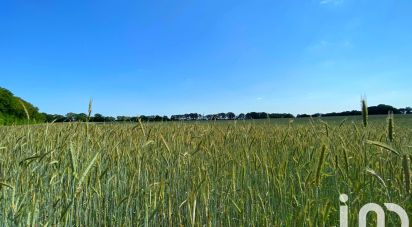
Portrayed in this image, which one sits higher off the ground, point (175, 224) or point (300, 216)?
point (300, 216)

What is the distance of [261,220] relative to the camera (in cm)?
212

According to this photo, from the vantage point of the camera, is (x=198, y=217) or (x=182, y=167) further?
(x=182, y=167)

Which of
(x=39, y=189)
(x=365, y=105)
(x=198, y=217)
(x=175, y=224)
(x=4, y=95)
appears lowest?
(x=175, y=224)

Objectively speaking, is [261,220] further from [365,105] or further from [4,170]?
[4,170]

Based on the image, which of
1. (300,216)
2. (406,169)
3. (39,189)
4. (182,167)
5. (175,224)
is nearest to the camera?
(406,169)

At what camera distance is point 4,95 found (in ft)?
94.9

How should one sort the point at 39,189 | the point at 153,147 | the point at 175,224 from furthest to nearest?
1. the point at 153,147
2. the point at 175,224
3. the point at 39,189

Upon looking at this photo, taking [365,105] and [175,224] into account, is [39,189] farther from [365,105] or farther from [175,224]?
[365,105]

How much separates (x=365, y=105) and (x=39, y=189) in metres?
2.07

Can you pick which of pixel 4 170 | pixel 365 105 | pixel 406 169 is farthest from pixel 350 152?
pixel 4 170

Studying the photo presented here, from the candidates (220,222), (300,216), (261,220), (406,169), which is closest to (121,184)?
(220,222)
